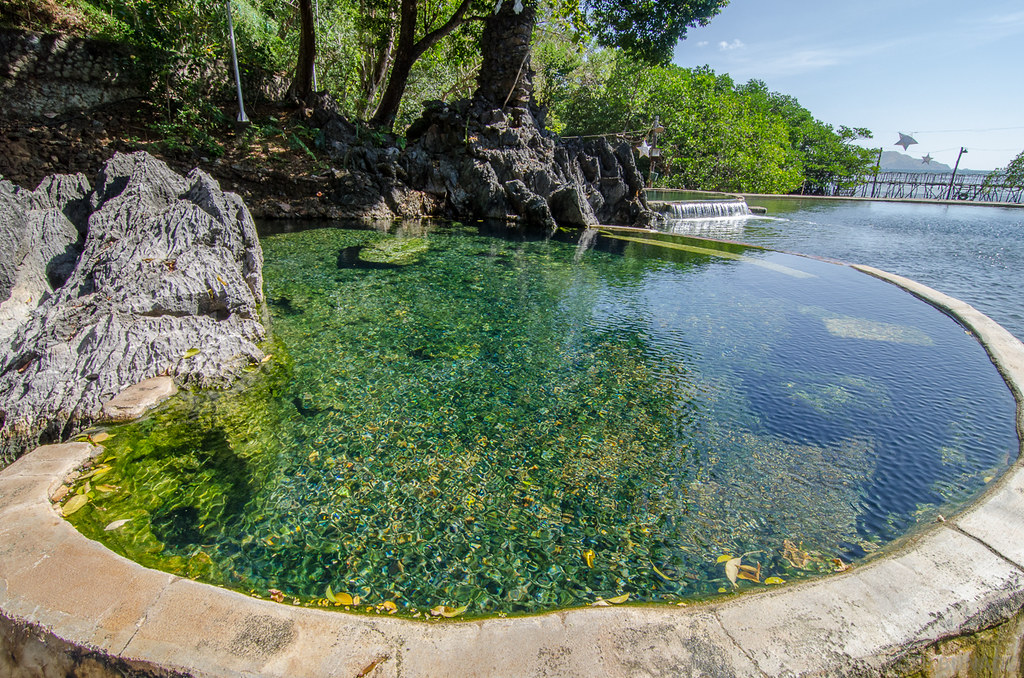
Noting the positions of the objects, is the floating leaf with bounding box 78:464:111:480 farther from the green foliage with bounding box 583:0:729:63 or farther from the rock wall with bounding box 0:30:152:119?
the green foliage with bounding box 583:0:729:63

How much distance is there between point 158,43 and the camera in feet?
37.6

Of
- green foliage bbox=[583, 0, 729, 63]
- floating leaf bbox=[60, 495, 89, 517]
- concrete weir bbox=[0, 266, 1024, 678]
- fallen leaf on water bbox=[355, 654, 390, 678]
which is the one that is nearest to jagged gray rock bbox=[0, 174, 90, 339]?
floating leaf bbox=[60, 495, 89, 517]

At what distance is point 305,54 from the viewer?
13.1m

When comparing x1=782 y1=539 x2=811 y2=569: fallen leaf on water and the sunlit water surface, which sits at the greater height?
the sunlit water surface

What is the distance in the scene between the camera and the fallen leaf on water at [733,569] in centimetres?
230

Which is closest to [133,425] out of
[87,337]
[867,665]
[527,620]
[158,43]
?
[87,337]

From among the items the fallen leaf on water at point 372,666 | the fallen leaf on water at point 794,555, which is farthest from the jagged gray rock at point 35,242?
the fallen leaf on water at point 794,555

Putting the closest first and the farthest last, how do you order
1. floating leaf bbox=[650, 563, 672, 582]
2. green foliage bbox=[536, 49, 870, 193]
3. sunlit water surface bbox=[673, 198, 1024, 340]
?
1. floating leaf bbox=[650, 563, 672, 582]
2. sunlit water surface bbox=[673, 198, 1024, 340]
3. green foliage bbox=[536, 49, 870, 193]

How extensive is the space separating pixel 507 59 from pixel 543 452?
14.0 metres

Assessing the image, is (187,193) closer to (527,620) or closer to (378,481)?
(378,481)

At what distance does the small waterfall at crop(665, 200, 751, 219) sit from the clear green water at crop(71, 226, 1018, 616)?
471 inches

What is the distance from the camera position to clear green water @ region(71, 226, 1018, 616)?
2301 mm

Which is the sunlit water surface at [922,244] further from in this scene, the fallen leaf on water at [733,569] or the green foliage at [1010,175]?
the green foliage at [1010,175]

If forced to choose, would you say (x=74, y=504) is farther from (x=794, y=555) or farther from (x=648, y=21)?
(x=648, y=21)
